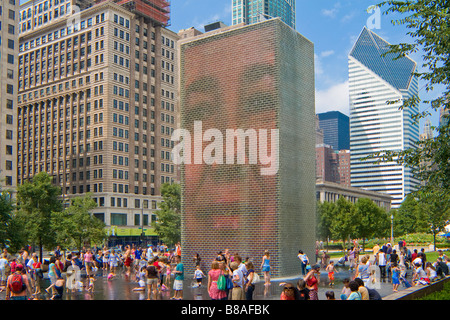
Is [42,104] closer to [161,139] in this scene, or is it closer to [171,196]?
[161,139]

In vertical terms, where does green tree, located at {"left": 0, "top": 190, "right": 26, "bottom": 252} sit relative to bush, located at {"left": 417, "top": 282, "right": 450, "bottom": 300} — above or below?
above

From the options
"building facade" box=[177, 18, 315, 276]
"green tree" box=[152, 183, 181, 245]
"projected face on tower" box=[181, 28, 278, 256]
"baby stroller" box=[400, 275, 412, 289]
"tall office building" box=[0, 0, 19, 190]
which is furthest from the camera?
"tall office building" box=[0, 0, 19, 190]

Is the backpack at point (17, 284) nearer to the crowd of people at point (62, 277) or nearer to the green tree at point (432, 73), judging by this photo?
the crowd of people at point (62, 277)

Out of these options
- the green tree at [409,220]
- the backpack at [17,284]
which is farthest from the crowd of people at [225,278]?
the green tree at [409,220]

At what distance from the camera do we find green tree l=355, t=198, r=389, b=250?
80.6m

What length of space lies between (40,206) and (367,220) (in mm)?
52068

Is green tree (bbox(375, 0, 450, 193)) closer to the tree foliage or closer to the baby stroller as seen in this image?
the baby stroller

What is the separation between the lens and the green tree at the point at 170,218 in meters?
64.1

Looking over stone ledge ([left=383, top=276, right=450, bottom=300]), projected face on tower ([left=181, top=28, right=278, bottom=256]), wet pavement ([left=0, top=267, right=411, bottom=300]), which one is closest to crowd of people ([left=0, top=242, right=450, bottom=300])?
wet pavement ([left=0, top=267, right=411, bottom=300])

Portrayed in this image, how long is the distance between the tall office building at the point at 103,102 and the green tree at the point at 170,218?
33843mm

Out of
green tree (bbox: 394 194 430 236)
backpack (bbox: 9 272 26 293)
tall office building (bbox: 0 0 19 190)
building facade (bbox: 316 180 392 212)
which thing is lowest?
green tree (bbox: 394 194 430 236)

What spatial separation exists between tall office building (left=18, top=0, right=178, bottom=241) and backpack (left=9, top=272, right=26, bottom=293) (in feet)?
275
